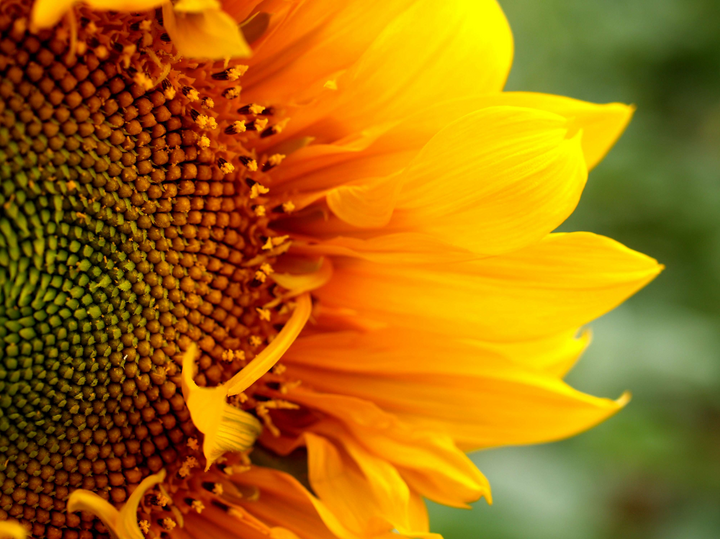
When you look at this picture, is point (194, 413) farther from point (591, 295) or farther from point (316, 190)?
point (591, 295)

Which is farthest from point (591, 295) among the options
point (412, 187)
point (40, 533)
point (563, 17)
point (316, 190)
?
point (563, 17)

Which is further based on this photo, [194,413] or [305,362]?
[305,362]

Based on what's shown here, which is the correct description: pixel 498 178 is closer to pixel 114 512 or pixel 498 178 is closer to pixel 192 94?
pixel 192 94

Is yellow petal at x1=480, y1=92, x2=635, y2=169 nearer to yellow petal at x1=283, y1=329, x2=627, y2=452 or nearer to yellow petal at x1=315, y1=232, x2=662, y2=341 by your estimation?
yellow petal at x1=315, y1=232, x2=662, y2=341

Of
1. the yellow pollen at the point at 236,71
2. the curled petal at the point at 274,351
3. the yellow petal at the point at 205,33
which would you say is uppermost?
the yellow petal at the point at 205,33

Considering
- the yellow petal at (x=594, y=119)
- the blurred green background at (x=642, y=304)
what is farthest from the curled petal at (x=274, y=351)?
Answer: the blurred green background at (x=642, y=304)

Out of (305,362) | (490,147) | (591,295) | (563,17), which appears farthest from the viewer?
(563,17)

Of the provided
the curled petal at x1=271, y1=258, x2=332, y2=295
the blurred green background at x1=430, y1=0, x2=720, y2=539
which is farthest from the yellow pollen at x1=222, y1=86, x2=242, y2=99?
the blurred green background at x1=430, y1=0, x2=720, y2=539

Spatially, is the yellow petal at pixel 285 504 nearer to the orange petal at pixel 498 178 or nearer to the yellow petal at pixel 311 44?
the orange petal at pixel 498 178
